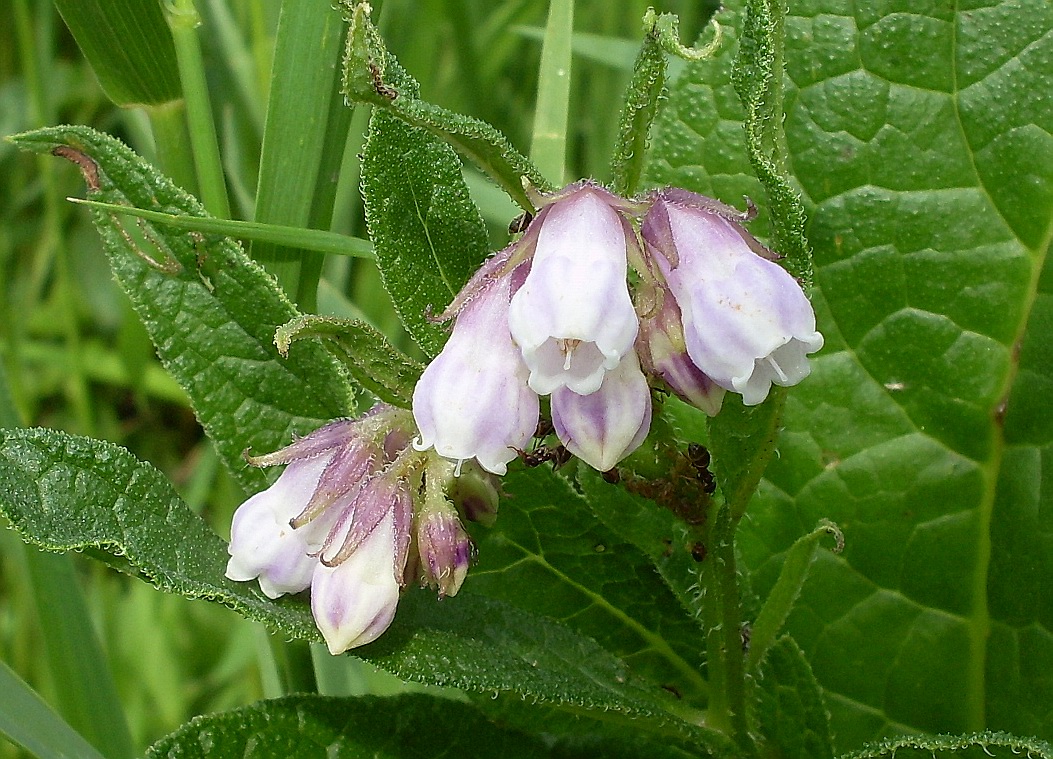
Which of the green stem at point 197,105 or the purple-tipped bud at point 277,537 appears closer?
the purple-tipped bud at point 277,537

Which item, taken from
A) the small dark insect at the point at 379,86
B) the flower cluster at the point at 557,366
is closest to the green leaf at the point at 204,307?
the flower cluster at the point at 557,366

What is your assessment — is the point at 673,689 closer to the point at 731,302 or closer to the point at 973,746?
the point at 973,746

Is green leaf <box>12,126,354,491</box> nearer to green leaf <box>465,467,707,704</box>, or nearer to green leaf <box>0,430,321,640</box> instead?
green leaf <box>0,430,321,640</box>

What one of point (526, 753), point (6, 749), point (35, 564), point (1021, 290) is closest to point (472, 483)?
point (526, 753)

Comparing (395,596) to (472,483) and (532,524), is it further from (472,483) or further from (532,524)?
(532,524)

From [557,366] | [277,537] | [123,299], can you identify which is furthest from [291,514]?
[123,299]

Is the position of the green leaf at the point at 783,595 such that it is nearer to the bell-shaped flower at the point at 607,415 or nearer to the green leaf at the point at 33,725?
the bell-shaped flower at the point at 607,415
